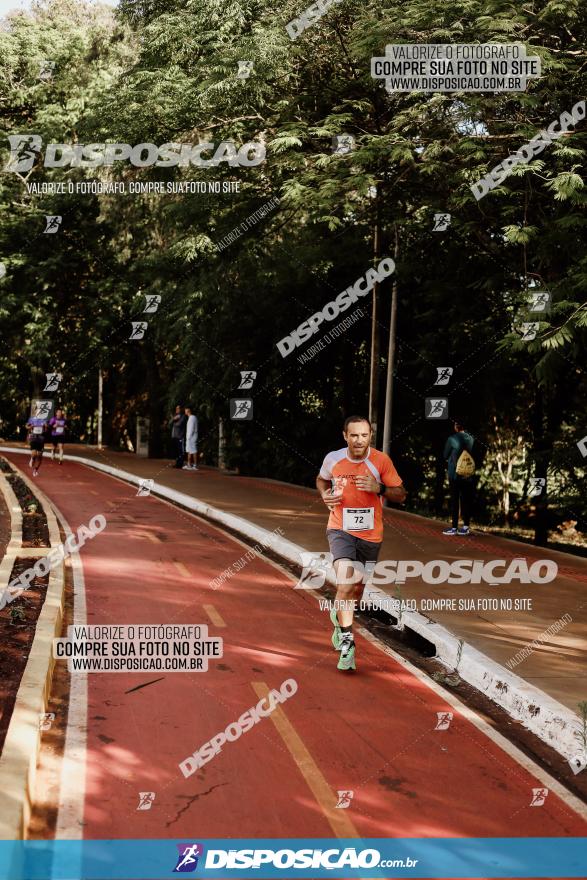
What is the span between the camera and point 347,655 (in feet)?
27.4

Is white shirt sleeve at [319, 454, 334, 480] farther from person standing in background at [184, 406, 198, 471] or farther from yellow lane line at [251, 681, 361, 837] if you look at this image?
person standing in background at [184, 406, 198, 471]

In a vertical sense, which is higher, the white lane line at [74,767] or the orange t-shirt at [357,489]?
the orange t-shirt at [357,489]

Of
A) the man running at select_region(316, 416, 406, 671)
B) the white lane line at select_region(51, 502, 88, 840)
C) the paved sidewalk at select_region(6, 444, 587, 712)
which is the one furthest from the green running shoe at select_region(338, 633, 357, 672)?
the white lane line at select_region(51, 502, 88, 840)

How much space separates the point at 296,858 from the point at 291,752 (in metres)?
1.45

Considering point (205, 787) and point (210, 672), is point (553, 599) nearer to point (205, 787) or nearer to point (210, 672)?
point (210, 672)

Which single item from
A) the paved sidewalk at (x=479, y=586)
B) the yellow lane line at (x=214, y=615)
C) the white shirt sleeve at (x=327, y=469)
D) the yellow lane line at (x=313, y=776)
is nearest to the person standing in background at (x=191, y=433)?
the paved sidewalk at (x=479, y=586)

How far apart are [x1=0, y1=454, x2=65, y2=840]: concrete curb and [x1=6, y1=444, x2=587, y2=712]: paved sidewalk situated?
13.1ft

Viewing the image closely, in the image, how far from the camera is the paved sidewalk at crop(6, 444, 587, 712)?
27.6ft

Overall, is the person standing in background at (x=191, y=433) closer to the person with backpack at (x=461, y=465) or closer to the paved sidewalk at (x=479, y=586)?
the paved sidewalk at (x=479, y=586)

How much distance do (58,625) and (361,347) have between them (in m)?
18.7

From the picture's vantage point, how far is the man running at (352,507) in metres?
8.01

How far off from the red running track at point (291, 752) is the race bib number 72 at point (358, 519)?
1360 millimetres

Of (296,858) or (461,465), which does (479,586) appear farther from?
(296,858)

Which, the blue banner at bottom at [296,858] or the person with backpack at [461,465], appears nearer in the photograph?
the blue banner at bottom at [296,858]
